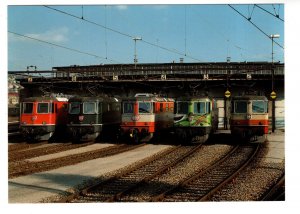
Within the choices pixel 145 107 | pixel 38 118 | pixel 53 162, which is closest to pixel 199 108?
pixel 145 107

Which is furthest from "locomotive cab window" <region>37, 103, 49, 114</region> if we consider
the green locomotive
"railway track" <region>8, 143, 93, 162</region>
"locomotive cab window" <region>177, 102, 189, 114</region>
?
"locomotive cab window" <region>177, 102, 189, 114</region>

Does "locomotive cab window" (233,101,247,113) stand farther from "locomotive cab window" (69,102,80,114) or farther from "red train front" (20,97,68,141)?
"red train front" (20,97,68,141)

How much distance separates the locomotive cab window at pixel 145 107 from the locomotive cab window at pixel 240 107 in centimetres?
372

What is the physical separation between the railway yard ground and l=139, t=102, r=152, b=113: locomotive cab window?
1.54 metres

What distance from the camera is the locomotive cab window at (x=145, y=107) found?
1944cm

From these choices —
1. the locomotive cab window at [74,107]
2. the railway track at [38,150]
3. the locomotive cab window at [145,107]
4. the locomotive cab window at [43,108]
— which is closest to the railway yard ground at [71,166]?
the railway track at [38,150]

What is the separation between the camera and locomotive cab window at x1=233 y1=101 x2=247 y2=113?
18641mm

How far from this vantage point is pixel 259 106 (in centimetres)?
1845

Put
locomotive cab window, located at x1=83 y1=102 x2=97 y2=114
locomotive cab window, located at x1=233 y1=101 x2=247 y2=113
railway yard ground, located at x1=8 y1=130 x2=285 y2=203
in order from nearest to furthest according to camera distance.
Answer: railway yard ground, located at x1=8 y1=130 x2=285 y2=203
locomotive cab window, located at x1=233 y1=101 x2=247 y2=113
locomotive cab window, located at x1=83 y1=102 x2=97 y2=114

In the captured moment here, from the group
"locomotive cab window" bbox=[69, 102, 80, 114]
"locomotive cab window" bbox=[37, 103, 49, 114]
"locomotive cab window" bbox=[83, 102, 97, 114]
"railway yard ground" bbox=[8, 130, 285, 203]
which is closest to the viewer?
"railway yard ground" bbox=[8, 130, 285, 203]

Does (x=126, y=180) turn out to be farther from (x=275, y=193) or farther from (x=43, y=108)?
(x=43, y=108)
